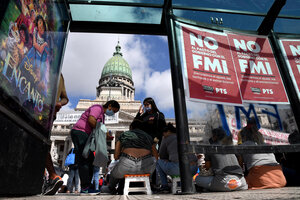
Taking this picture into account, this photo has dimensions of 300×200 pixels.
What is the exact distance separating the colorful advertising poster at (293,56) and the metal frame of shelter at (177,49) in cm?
12

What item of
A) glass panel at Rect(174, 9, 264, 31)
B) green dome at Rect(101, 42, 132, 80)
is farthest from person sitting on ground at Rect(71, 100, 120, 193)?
green dome at Rect(101, 42, 132, 80)

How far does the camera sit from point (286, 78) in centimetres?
277

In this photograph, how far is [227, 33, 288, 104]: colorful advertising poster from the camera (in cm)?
266

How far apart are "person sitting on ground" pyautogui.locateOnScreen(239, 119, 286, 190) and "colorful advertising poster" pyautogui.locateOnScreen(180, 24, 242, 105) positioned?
48 centimetres

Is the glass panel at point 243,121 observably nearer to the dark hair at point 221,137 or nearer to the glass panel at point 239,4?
the dark hair at point 221,137

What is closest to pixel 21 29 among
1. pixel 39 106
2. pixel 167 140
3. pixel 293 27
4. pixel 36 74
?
pixel 36 74

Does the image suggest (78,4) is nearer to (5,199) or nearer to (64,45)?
(64,45)

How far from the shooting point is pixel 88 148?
108 inches

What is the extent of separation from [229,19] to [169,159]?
2.48 m

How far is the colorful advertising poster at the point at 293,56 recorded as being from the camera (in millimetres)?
2841

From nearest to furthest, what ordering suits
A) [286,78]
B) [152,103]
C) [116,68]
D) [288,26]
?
[286,78] → [288,26] → [152,103] → [116,68]

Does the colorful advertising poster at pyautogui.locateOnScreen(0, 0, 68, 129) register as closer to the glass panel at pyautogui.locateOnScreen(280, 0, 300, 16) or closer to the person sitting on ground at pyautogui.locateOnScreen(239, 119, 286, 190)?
the person sitting on ground at pyautogui.locateOnScreen(239, 119, 286, 190)

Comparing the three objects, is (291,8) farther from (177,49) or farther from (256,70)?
(177,49)

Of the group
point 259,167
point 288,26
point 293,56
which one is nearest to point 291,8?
point 288,26
